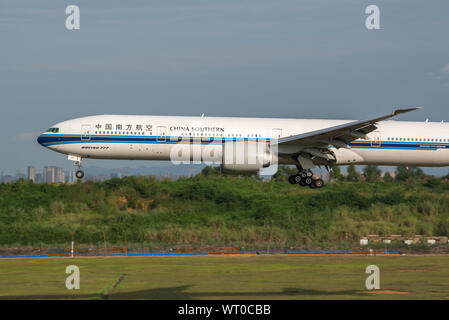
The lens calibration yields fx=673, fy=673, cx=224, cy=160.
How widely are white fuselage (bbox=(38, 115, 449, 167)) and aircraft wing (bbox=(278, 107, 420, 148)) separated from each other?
1.28 meters

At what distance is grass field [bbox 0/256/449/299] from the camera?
96.5ft

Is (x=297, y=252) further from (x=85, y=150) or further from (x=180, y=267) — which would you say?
(x=85, y=150)

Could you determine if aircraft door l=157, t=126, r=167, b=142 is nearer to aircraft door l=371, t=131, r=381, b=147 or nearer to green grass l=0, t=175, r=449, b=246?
aircraft door l=371, t=131, r=381, b=147

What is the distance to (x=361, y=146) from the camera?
41562 mm

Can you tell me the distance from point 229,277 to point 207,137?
28.8 ft

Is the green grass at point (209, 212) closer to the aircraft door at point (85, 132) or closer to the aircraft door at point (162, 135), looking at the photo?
the aircraft door at point (85, 132)

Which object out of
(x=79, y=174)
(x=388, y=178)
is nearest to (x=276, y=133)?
(x=79, y=174)

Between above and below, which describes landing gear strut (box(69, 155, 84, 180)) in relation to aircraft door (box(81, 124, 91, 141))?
below

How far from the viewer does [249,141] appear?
129 feet

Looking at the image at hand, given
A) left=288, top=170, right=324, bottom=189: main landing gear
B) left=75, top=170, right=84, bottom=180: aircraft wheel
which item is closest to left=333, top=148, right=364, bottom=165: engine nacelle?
left=288, top=170, right=324, bottom=189: main landing gear

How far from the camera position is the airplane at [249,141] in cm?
3866

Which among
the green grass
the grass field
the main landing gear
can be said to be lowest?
the grass field
